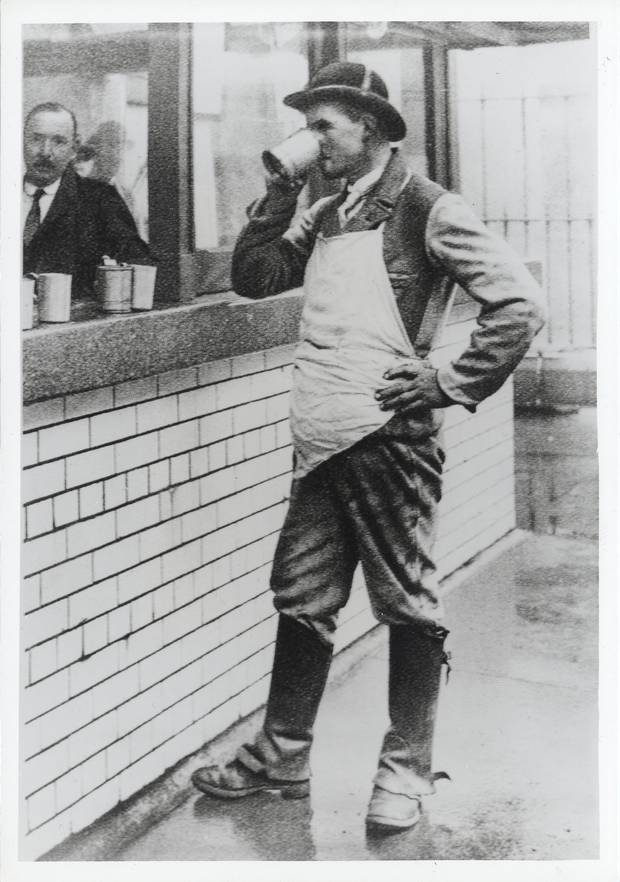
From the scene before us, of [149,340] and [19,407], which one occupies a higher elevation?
[149,340]

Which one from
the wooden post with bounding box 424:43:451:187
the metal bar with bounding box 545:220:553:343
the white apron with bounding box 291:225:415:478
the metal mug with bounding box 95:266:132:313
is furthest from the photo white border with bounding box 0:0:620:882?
the wooden post with bounding box 424:43:451:187

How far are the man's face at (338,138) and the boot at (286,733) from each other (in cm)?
128

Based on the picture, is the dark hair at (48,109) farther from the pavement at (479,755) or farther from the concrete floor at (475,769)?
the concrete floor at (475,769)

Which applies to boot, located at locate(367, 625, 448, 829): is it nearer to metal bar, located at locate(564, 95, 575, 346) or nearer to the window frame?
the window frame

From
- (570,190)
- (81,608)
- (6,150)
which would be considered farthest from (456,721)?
(6,150)

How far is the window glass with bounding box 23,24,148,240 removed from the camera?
3117 mm

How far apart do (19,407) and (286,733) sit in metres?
1.24

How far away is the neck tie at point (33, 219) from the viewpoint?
10.1 feet

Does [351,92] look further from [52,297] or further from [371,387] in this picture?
[52,297]

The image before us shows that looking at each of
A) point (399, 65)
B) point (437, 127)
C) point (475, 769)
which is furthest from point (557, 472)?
point (399, 65)

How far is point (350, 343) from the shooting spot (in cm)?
320

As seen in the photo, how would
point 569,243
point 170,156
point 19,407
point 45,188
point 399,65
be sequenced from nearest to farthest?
point 19,407, point 45,188, point 170,156, point 399,65, point 569,243

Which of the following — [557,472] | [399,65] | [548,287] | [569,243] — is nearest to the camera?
[399,65]

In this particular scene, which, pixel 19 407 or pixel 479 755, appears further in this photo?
pixel 479 755
